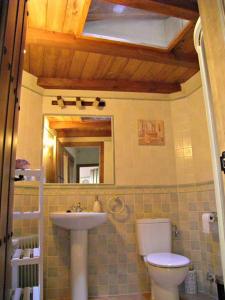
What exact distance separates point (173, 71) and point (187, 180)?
1260mm

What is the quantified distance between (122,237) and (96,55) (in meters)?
1.92

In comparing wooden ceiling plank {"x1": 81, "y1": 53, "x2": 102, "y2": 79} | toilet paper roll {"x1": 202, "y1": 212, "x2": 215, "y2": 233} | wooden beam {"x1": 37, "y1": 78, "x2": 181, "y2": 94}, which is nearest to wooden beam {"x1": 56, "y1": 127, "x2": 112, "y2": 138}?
wooden beam {"x1": 37, "y1": 78, "x2": 181, "y2": 94}

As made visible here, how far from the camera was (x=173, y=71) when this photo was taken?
2801 millimetres

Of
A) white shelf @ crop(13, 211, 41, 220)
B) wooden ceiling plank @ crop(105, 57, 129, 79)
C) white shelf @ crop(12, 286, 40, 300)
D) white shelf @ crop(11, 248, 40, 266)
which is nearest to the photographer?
white shelf @ crop(12, 286, 40, 300)

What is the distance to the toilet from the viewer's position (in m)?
1.94

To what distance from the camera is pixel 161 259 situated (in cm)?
210

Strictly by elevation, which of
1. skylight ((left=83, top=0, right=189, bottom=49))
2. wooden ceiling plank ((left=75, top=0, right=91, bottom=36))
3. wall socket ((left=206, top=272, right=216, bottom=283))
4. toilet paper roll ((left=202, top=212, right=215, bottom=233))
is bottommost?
wall socket ((left=206, top=272, right=216, bottom=283))

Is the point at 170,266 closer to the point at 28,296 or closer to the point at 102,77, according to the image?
the point at 28,296

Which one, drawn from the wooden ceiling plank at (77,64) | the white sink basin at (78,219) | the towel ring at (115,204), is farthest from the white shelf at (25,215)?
the wooden ceiling plank at (77,64)

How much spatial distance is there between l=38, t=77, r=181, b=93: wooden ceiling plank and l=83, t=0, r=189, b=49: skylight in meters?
0.67

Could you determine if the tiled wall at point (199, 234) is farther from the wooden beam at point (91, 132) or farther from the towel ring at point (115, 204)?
the wooden beam at point (91, 132)

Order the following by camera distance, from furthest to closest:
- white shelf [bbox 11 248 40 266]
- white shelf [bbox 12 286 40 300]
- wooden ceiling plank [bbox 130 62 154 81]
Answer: wooden ceiling plank [bbox 130 62 154 81]
white shelf [bbox 11 248 40 266]
white shelf [bbox 12 286 40 300]

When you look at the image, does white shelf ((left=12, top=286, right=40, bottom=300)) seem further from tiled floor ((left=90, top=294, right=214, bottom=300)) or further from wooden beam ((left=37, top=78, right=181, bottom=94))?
wooden beam ((left=37, top=78, right=181, bottom=94))

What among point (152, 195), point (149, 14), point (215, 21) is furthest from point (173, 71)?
point (215, 21)
